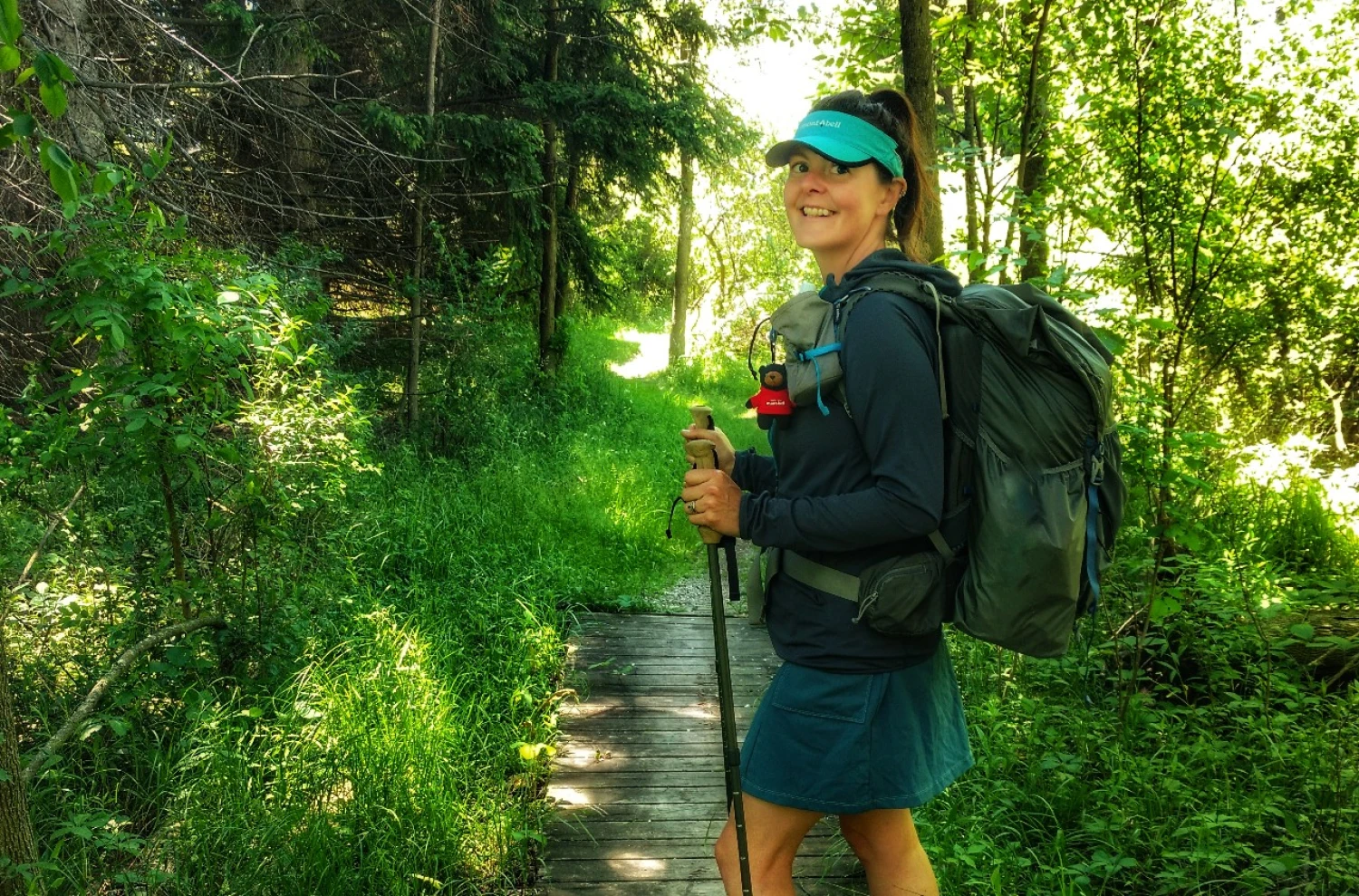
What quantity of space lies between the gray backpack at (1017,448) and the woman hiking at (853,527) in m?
0.06

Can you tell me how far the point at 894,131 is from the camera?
2.12m

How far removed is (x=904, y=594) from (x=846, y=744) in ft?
1.09

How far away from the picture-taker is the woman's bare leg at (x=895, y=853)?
6.75ft

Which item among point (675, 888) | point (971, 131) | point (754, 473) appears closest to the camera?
point (754, 473)

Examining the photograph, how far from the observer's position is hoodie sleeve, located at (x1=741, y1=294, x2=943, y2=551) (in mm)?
1774

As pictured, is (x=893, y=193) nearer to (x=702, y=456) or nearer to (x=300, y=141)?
(x=702, y=456)

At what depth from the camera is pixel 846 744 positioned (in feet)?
6.30

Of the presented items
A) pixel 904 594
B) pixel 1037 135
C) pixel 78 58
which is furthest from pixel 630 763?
pixel 78 58

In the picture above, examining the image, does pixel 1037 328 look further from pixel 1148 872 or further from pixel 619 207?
pixel 619 207

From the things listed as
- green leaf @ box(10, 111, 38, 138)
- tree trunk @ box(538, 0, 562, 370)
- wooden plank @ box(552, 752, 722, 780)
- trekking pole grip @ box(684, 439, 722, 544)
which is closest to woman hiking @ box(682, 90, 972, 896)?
trekking pole grip @ box(684, 439, 722, 544)

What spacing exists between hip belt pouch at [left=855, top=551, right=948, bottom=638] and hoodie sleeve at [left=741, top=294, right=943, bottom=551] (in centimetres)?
7

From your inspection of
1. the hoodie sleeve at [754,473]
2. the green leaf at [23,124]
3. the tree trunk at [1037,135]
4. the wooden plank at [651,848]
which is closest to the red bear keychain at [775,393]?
the hoodie sleeve at [754,473]

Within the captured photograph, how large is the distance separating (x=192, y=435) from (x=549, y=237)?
27.7 ft

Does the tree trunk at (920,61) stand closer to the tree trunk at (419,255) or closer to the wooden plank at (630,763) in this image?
the wooden plank at (630,763)
